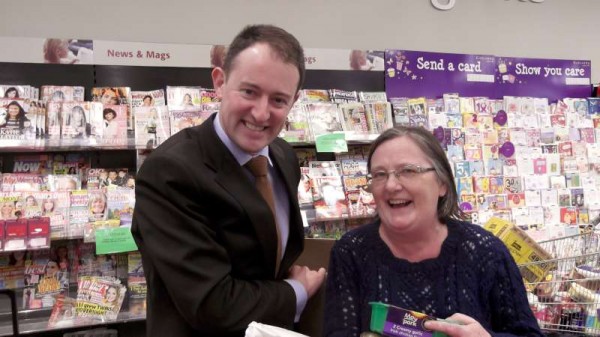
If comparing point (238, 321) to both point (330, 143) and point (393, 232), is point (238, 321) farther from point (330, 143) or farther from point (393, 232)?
point (330, 143)

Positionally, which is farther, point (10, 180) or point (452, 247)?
A: point (10, 180)

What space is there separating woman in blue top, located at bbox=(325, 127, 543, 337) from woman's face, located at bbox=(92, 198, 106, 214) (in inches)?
72.9

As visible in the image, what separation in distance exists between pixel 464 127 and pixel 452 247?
2.85m

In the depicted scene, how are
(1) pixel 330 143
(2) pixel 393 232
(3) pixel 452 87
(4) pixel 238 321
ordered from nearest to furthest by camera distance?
(4) pixel 238 321 → (2) pixel 393 232 → (1) pixel 330 143 → (3) pixel 452 87

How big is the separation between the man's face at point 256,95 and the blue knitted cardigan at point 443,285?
54 centimetres

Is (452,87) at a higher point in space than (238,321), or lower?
higher

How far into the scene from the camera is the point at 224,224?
141cm

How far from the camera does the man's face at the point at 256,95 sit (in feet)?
4.45

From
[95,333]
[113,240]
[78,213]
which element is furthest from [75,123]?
[95,333]

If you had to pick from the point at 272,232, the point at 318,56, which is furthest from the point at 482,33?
the point at 272,232

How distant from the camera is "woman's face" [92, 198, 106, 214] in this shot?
286cm

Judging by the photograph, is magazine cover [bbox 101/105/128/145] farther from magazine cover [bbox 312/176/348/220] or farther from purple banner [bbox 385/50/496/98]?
purple banner [bbox 385/50/496/98]

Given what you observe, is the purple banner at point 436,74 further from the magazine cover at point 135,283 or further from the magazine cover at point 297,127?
the magazine cover at point 135,283

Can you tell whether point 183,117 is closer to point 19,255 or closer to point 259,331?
point 19,255
